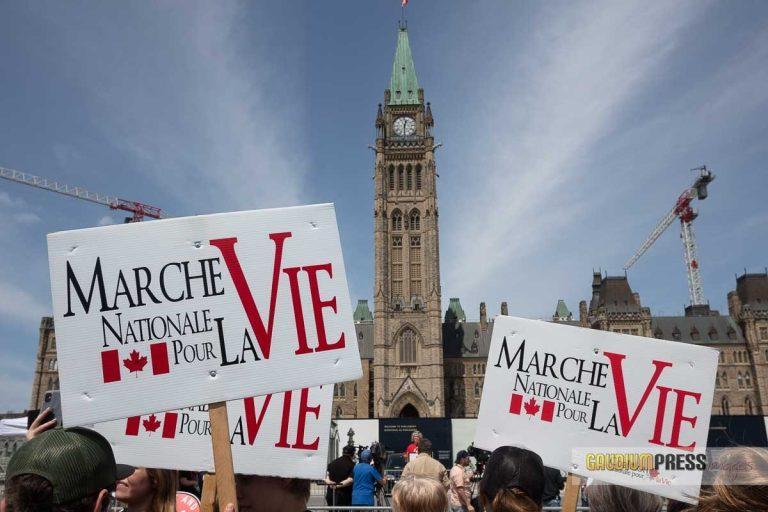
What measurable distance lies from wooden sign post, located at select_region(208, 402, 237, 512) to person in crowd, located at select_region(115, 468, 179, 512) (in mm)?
594

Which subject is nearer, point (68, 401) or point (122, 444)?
point (68, 401)

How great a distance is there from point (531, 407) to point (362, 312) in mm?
77566

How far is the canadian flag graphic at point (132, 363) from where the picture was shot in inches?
111

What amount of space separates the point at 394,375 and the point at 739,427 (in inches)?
1147

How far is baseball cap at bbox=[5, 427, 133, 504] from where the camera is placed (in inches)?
72.8

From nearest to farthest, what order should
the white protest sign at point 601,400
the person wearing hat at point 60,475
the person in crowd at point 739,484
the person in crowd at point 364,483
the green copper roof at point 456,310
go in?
the person in crowd at point 739,484 → the person wearing hat at point 60,475 → the white protest sign at point 601,400 → the person in crowd at point 364,483 → the green copper roof at point 456,310

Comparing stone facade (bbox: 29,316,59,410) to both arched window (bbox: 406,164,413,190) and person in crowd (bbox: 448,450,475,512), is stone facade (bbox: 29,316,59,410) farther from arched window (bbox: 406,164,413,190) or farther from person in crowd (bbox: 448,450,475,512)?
person in crowd (bbox: 448,450,475,512)

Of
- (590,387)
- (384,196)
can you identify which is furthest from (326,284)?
(384,196)

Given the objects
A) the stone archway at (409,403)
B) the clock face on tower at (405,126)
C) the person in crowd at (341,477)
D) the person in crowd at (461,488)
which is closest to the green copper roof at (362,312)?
the stone archway at (409,403)

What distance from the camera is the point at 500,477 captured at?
8.27 ft

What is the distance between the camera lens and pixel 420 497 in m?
2.88

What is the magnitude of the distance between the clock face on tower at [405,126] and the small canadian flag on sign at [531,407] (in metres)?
60.4

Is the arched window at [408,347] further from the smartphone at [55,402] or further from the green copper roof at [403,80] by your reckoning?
the smartphone at [55,402]

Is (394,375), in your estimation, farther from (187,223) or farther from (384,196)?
(187,223)
